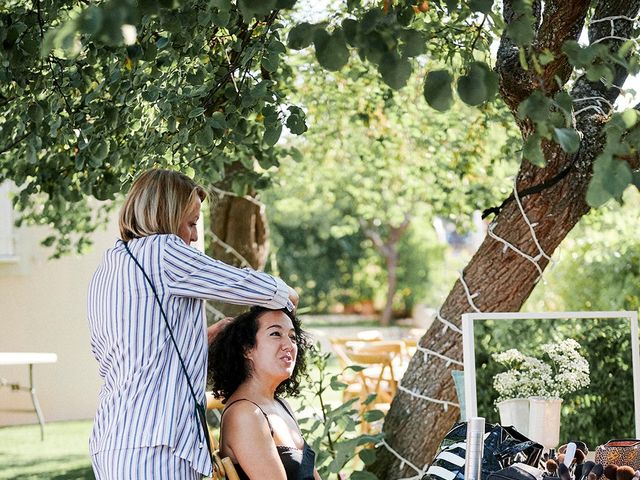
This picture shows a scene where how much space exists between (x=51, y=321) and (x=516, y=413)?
6765 millimetres

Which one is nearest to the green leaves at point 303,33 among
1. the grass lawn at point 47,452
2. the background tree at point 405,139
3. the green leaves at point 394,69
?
the green leaves at point 394,69

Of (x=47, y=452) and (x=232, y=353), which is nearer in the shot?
(x=232, y=353)

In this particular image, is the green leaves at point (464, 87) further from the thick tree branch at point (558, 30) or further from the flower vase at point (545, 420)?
the thick tree branch at point (558, 30)

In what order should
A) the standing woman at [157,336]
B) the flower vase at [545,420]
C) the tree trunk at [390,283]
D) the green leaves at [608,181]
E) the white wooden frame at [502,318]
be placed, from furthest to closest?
the tree trunk at [390,283] → the white wooden frame at [502,318] → the flower vase at [545,420] → the standing woman at [157,336] → the green leaves at [608,181]

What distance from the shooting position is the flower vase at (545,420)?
9.64 ft

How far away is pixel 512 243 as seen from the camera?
373 cm

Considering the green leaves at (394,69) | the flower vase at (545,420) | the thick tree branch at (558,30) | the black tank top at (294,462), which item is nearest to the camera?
the green leaves at (394,69)

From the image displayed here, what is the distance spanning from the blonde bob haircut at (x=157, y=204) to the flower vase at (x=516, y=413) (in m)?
1.21

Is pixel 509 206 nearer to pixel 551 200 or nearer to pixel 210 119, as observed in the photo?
pixel 551 200

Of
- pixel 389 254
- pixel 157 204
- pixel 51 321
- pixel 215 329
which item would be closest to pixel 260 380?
pixel 215 329

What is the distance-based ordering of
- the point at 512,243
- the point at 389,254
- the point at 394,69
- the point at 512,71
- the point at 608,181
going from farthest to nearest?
the point at 389,254 → the point at 512,243 → the point at 512,71 → the point at 394,69 → the point at 608,181

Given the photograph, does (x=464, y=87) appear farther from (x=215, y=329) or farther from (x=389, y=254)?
(x=389, y=254)

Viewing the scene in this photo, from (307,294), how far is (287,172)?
19.1 metres

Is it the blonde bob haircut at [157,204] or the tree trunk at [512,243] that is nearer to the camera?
the blonde bob haircut at [157,204]
